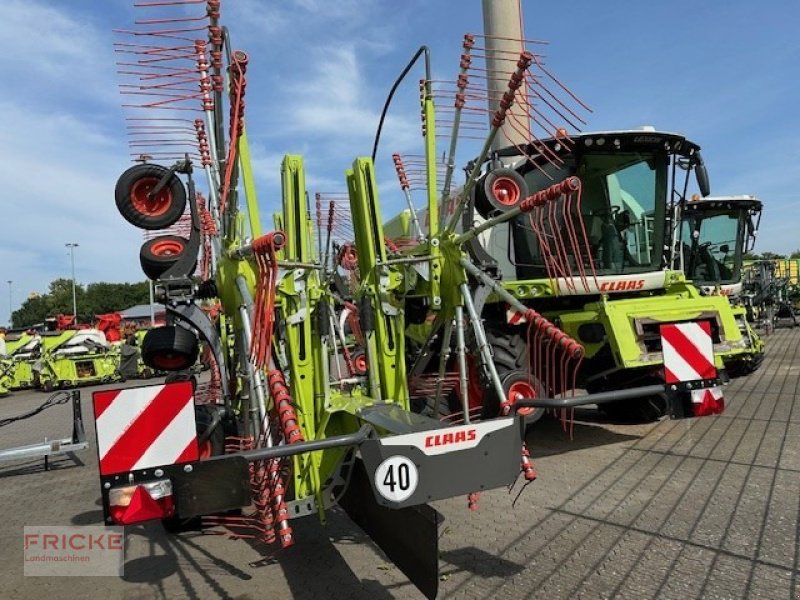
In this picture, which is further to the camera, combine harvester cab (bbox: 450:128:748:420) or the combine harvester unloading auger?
combine harvester cab (bbox: 450:128:748:420)

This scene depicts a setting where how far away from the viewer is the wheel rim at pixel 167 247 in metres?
4.22

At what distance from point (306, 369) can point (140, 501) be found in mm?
1561

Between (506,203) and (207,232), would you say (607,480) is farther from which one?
(207,232)

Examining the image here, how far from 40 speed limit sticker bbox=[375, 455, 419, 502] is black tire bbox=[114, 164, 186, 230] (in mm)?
2408

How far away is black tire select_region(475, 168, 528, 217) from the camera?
457 cm

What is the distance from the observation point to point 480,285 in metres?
4.56

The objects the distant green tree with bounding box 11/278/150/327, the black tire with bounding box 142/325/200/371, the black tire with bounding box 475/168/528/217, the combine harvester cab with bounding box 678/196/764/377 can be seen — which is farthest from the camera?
the distant green tree with bounding box 11/278/150/327

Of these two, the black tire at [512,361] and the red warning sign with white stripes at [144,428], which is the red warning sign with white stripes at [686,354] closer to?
the black tire at [512,361]

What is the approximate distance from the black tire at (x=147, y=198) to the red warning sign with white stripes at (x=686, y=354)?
313 cm

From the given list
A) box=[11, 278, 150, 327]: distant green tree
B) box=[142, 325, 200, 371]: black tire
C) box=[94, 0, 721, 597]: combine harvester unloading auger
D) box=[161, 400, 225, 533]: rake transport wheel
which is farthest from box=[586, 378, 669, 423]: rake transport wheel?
box=[11, 278, 150, 327]: distant green tree

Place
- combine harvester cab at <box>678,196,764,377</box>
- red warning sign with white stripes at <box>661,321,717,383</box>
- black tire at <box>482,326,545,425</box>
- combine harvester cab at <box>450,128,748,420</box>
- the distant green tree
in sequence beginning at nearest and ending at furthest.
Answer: red warning sign with white stripes at <box>661,321,717,383</box> < black tire at <box>482,326,545,425</box> < combine harvester cab at <box>450,128,748,420</box> < combine harvester cab at <box>678,196,764,377</box> < the distant green tree

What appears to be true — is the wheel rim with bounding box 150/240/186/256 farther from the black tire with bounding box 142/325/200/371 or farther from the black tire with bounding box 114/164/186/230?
the black tire with bounding box 142/325/200/371

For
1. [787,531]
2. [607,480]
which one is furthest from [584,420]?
[787,531]

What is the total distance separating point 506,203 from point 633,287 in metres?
3.12
